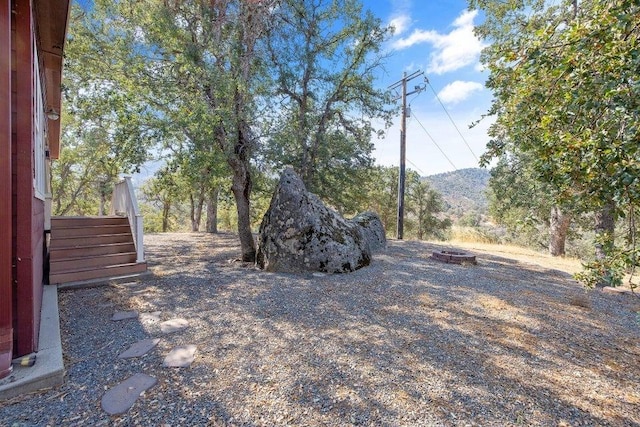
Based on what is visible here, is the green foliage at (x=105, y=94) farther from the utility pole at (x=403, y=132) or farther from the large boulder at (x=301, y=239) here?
the utility pole at (x=403, y=132)

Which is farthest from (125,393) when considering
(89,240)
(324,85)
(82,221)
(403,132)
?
(403,132)

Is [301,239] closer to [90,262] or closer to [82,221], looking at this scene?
[90,262]

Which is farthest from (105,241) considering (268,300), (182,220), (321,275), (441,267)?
(182,220)

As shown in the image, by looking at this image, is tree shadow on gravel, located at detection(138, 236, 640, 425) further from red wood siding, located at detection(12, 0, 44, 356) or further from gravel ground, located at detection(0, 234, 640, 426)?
red wood siding, located at detection(12, 0, 44, 356)

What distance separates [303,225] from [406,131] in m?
7.83

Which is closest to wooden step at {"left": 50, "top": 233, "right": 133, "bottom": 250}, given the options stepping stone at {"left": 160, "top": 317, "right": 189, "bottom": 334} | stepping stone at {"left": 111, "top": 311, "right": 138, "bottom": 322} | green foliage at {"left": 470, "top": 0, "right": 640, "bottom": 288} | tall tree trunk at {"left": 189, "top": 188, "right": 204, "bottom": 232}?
stepping stone at {"left": 111, "top": 311, "right": 138, "bottom": 322}

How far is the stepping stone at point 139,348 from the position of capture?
8.69 feet

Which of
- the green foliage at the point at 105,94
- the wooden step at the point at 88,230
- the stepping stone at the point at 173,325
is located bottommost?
the stepping stone at the point at 173,325

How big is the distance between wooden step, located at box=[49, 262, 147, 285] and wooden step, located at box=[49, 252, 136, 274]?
0.13m

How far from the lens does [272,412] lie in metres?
1.97

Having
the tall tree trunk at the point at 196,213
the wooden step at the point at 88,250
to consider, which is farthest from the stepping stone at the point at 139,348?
the tall tree trunk at the point at 196,213

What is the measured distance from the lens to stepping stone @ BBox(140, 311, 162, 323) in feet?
11.2

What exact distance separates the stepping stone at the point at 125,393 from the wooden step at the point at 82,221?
4.72 metres

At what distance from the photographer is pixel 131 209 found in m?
5.82
